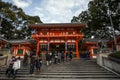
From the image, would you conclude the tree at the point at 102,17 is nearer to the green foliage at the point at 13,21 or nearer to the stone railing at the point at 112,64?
the green foliage at the point at 13,21

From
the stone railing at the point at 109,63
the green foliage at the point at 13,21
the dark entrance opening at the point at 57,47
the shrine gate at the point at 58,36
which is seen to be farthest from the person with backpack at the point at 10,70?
the green foliage at the point at 13,21

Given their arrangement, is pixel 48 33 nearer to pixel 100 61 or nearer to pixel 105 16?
pixel 100 61

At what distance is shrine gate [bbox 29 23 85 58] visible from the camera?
26484mm

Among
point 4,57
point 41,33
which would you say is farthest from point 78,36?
point 4,57

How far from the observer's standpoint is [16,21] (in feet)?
131

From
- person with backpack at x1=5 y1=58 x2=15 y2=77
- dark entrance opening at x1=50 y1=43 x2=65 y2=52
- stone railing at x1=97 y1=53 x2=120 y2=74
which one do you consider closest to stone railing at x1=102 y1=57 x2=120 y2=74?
stone railing at x1=97 y1=53 x2=120 y2=74

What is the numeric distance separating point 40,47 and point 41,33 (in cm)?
311

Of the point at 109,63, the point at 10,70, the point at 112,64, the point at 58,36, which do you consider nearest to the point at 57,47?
the point at 58,36

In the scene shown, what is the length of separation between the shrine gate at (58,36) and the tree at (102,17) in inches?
421

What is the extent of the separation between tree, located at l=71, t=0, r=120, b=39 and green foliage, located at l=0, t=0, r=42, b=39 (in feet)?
59.7

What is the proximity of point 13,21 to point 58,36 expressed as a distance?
1879 cm

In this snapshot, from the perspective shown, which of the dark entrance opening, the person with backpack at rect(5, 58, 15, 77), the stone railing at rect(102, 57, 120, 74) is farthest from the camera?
the dark entrance opening

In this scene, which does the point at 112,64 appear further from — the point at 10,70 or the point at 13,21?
the point at 13,21

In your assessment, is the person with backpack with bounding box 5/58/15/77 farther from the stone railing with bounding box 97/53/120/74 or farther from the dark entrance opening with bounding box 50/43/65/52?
the dark entrance opening with bounding box 50/43/65/52
